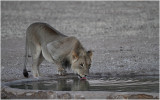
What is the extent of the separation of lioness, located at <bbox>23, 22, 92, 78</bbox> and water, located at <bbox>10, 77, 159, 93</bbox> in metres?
0.27

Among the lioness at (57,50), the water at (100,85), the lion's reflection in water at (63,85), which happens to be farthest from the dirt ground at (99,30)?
the lion's reflection in water at (63,85)

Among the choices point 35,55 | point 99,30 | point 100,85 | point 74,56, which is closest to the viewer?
point 100,85

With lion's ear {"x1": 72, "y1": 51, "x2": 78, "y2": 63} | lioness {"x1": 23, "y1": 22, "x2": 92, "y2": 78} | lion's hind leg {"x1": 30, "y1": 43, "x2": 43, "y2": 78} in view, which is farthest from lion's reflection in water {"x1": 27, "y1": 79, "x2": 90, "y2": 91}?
lion's hind leg {"x1": 30, "y1": 43, "x2": 43, "y2": 78}

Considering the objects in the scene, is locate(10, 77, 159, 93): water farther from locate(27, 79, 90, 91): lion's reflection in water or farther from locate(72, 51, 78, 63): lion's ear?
locate(72, 51, 78, 63): lion's ear

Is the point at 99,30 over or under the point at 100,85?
over

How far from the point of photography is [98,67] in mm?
11086

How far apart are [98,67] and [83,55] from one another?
209 centimetres

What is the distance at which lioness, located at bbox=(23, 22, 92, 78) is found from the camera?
29.8 feet

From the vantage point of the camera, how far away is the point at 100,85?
28.9 feet

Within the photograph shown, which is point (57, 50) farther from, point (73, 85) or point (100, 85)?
point (100, 85)

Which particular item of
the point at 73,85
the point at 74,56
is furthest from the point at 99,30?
the point at 73,85

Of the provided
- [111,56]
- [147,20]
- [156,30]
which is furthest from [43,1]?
[111,56]

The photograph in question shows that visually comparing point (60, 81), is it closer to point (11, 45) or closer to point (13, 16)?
point (11, 45)

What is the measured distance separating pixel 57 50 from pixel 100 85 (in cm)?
144
